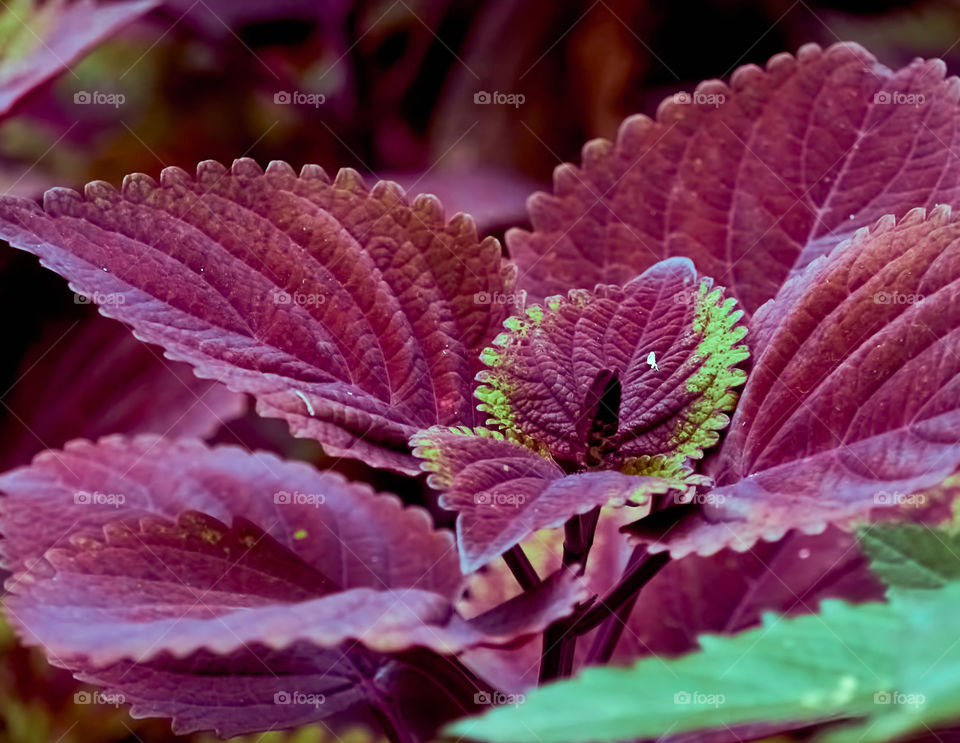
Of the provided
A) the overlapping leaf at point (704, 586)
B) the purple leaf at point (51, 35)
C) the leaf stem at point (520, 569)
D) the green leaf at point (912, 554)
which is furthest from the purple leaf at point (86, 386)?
the green leaf at point (912, 554)

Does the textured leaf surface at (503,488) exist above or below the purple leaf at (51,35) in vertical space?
below

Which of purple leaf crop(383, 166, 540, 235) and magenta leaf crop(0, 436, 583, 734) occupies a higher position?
purple leaf crop(383, 166, 540, 235)

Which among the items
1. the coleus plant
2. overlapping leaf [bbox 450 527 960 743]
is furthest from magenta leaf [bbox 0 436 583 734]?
overlapping leaf [bbox 450 527 960 743]

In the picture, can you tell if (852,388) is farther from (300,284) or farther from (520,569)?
(300,284)

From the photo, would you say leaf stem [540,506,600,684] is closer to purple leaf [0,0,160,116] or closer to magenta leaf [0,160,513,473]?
magenta leaf [0,160,513,473]

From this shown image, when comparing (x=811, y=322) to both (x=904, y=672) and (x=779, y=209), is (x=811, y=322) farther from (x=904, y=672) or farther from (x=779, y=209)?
(x=904, y=672)

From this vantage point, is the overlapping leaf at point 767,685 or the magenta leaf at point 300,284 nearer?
the overlapping leaf at point 767,685

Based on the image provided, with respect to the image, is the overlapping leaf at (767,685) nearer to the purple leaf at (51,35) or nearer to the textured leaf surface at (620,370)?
the textured leaf surface at (620,370)
